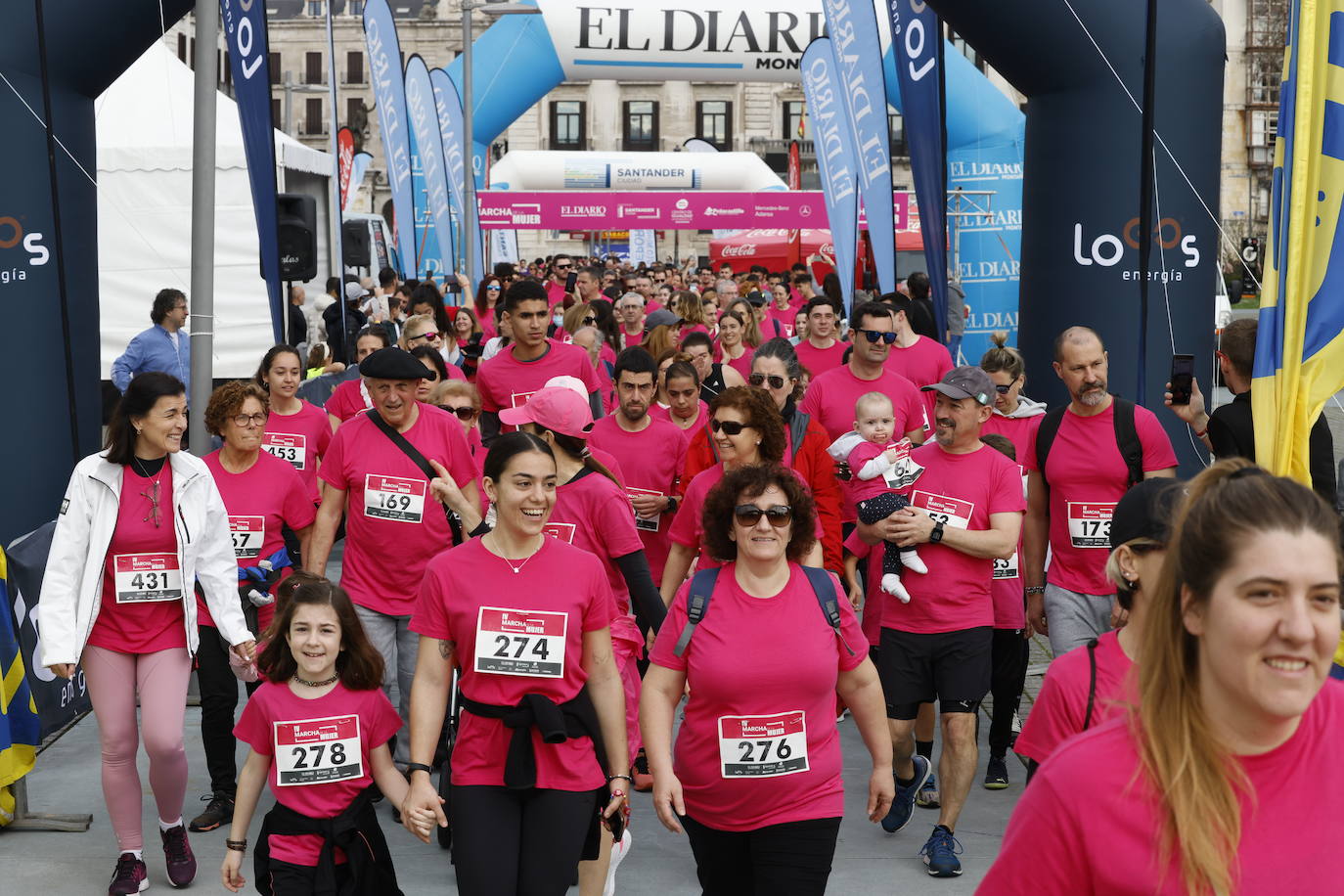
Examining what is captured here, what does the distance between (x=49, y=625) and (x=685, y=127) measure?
76831 millimetres

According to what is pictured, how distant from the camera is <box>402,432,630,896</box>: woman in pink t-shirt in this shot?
170 inches

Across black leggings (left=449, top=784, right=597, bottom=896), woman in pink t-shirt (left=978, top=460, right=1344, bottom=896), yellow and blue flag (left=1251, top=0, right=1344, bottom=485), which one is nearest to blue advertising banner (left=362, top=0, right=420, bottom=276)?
yellow and blue flag (left=1251, top=0, right=1344, bottom=485)

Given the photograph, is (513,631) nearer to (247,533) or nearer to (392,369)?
(392,369)

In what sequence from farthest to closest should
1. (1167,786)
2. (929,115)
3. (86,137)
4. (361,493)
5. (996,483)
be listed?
(929,115) → (86,137) → (361,493) → (996,483) → (1167,786)

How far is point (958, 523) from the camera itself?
233 inches

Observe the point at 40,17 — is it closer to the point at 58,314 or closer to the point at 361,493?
the point at 58,314

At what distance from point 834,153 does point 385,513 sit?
→ 892 centimetres

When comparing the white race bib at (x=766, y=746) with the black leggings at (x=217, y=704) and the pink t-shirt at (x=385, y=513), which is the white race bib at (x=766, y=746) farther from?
the black leggings at (x=217, y=704)

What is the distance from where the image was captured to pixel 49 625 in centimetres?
546

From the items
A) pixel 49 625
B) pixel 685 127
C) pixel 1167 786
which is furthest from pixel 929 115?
pixel 685 127

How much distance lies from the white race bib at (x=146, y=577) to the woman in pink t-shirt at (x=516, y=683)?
164 centimetres

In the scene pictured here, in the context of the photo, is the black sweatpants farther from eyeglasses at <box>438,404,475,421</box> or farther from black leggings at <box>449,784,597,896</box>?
black leggings at <box>449,784,597,896</box>

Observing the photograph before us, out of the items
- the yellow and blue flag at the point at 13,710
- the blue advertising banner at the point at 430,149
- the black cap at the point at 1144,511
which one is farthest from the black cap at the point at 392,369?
the blue advertising banner at the point at 430,149

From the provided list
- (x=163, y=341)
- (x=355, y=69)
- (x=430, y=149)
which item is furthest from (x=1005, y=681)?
(x=355, y=69)
